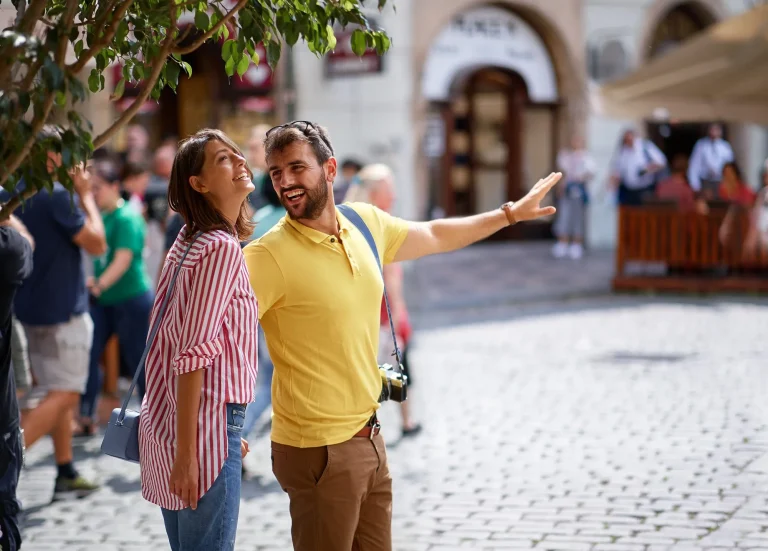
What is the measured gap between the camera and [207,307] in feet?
11.0

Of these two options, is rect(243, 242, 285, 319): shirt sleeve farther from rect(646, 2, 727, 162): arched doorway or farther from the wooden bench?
rect(646, 2, 727, 162): arched doorway

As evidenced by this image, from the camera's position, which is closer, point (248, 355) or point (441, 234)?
point (248, 355)

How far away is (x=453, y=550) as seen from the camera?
17.5 ft

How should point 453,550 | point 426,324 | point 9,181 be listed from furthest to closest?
point 426,324, point 453,550, point 9,181

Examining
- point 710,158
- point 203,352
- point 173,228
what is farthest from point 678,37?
point 203,352

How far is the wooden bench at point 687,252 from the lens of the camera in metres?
15.1

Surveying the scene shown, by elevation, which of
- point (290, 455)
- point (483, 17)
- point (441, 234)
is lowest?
point (290, 455)

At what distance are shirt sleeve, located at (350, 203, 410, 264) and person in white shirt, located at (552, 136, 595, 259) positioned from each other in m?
16.1

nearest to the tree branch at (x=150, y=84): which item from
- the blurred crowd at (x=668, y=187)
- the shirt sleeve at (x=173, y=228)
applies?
the shirt sleeve at (x=173, y=228)

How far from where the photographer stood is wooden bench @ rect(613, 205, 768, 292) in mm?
15148

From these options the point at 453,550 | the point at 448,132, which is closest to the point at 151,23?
the point at 453,550

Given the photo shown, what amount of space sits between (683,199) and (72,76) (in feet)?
44.5

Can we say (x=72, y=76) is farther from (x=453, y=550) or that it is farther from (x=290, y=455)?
(x=453, y=550)

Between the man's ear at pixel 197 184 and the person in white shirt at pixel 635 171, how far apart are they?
14027 millimetres
